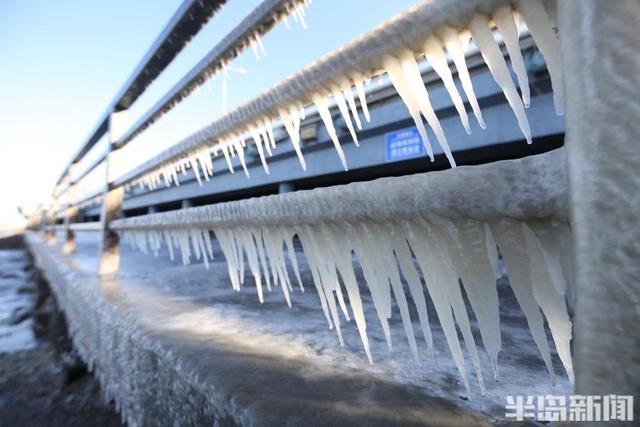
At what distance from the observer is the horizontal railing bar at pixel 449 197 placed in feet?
1.07

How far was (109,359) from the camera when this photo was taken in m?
1.09

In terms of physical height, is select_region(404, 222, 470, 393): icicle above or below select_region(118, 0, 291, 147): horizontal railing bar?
below

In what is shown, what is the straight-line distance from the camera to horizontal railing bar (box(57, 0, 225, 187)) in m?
1.14

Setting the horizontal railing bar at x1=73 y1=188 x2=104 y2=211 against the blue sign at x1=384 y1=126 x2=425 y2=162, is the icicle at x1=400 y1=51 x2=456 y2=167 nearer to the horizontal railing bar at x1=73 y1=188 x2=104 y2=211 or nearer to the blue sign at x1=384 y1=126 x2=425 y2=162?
the horizontal railing bar at x1=73 y1=188 x2=104 y2=211

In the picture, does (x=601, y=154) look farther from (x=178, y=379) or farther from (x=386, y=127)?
(x=386, y=127)

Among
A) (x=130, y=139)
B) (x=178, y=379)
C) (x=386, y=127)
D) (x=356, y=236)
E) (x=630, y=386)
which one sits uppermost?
(x=386, y=127)

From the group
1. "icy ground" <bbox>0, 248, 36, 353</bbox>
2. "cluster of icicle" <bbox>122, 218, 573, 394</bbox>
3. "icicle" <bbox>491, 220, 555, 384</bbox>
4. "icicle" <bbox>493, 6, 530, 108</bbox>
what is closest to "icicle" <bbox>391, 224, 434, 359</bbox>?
"cluster of icicle" <bbox>122, 218, 573, 394</bbox>

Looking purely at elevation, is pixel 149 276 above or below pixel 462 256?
below

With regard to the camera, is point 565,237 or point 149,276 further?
point 149,276

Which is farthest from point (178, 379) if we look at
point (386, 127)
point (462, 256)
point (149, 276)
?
point (386, 127)

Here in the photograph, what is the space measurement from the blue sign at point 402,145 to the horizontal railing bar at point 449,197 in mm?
5255

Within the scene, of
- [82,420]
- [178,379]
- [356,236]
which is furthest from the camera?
[82,420]

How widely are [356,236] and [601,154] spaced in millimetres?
325

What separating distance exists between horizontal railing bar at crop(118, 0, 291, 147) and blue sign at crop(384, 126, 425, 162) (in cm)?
466
